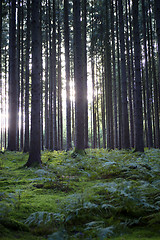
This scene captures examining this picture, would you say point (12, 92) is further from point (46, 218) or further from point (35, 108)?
point (46, 218)

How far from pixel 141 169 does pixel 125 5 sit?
17.5 metres

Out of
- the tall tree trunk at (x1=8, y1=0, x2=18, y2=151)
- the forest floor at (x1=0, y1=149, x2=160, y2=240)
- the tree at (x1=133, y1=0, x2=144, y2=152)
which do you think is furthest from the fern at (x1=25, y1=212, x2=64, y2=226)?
the tall tree trunk at (x1=8, y1=0, x2=18, y2=151)

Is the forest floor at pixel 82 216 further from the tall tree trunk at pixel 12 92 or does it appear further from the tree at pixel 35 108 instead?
the tall tree trunk at pixel 12 92

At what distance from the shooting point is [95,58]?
68.1 feet

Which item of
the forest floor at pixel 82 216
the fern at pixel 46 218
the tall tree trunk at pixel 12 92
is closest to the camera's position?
the forest floor at pixel 82 216

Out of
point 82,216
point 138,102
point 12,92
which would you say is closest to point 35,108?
point 82,216

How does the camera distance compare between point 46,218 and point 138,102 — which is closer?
point 46,218

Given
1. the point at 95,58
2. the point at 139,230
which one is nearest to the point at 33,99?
the point at 139,230

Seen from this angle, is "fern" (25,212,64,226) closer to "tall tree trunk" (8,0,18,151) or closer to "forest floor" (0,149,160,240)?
"forest floor" (0,149,160,240)

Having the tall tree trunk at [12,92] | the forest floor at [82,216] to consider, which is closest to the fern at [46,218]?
the forest floor at [82,216]

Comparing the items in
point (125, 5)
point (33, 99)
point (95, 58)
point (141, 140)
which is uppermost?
point (125, 5)

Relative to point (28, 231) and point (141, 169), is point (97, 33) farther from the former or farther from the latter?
point (28, 231)

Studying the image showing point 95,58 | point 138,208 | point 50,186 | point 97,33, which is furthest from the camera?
point 95,58

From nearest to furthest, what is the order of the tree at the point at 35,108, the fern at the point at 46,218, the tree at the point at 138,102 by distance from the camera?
the fern at the point at 46,218 < the tree at the point at 35,108 < the tree at the point at 138,102
